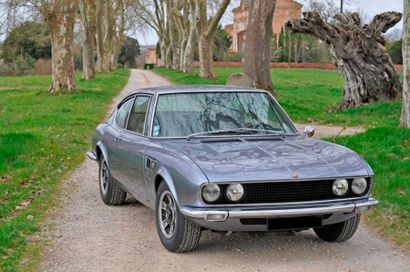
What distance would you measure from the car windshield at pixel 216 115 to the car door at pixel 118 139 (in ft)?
2.65

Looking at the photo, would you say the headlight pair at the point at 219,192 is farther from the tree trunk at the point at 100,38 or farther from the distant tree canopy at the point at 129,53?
the distant tree canopy at the point at 129,53

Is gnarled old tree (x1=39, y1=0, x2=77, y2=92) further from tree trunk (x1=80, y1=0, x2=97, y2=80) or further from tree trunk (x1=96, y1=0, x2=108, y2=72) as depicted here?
tree trunk (x1=96, y1=0, x2=108, y2=72)

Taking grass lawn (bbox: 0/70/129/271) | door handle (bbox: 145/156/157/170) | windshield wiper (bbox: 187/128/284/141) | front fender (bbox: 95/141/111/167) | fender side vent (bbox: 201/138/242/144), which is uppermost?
windshield wiper (bbox: 187/128/284/141)

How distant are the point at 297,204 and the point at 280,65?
227 ft

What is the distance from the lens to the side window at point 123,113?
7.55 meters

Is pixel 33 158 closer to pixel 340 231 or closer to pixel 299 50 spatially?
pixel 340 231

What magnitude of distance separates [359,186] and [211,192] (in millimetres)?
1386

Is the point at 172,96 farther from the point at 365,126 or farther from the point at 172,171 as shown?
the point at 365,126

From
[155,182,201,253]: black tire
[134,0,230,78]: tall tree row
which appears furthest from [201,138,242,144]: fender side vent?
[134,0,230,78]: tall tree row

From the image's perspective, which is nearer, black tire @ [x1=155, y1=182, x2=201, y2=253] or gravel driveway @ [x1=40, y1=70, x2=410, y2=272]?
gravel driveway @ [x1=40, y1=70, x2=410, y2=272]

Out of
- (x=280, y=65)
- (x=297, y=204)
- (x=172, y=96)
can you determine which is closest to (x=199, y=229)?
(x=297, y=204)

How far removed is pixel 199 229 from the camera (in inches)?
214

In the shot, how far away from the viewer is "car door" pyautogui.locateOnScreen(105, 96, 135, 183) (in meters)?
7.12

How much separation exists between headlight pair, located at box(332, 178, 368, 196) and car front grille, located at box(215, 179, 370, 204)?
6 centimetres
